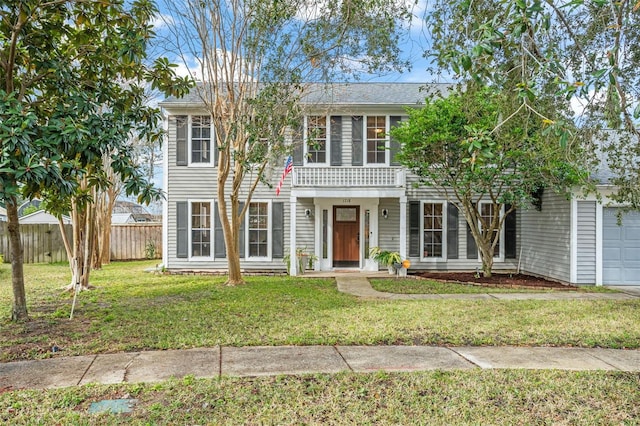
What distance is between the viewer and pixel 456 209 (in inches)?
566

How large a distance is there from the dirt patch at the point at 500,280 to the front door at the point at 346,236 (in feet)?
6.90

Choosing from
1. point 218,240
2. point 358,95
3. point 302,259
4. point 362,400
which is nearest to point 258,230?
point 218,240

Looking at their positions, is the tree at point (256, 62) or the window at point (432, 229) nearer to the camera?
the tree at point (256, 62)

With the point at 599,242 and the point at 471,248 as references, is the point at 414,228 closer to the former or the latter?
the point at 471,248

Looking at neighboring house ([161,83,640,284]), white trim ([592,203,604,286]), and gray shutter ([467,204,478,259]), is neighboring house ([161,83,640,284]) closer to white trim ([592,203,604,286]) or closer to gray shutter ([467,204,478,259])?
gray shutter ([467,204,478,259])

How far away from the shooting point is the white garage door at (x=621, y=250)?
11.6 meters

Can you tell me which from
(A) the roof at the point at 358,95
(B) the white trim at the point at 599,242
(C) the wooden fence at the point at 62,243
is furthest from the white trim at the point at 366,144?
(C) the wooden fence at the point at 62,243

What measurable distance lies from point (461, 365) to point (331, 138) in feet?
32.9

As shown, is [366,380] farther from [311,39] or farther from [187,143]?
[187,143]

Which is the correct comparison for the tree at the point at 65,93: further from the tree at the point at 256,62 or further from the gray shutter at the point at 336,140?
the gray shutter at the point at 336,140

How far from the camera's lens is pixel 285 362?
5094 millimetres

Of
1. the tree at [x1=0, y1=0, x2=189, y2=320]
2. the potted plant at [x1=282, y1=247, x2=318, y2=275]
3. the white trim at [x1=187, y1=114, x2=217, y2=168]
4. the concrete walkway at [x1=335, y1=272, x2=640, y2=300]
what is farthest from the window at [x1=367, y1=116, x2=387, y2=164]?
the tree at [x1=0, y1=0, x2=189, y2=320]

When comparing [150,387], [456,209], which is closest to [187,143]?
[456,209]

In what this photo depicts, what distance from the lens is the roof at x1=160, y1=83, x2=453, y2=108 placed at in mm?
13203
